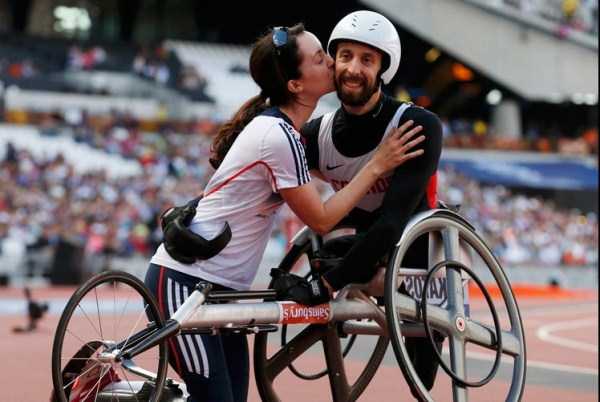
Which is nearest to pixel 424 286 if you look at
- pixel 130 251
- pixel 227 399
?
pixel 227 399

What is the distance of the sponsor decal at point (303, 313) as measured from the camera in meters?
5.02

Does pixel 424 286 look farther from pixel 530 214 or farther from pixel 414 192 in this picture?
pixel 530 214

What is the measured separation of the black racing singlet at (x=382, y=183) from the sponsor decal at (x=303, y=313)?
13 centimetres

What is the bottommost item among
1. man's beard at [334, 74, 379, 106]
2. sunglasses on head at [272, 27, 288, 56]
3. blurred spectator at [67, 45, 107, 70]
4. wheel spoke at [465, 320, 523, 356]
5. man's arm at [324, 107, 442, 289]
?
wheel spoke at [465, 320, 523, 356]

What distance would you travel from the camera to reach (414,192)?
203 inches

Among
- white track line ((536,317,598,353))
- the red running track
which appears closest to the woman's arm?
the red running track

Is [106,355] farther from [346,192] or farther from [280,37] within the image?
[280,37]

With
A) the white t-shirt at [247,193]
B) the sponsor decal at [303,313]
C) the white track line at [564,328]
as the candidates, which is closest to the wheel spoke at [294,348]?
the sponsor decal at [303,313]

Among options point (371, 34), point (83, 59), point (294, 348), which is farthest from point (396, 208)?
point (83, 59)

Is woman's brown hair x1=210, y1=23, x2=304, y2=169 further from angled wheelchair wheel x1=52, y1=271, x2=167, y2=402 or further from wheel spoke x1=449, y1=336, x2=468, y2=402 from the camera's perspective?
wheel spoke x1=449, y1=336, x2=468, y2=402

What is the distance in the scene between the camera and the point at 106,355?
476 cm

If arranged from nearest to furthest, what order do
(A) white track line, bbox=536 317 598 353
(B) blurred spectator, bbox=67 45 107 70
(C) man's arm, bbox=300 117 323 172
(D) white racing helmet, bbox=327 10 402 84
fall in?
1. (D) white racing helmet, bbox=327 10 402 84
2. (C) man's arm, bbox=300 117 323 172
3. (A) white track line, bbox=536 317 598 353
4. (B) blurred spectator, bbox=67 45 107 70

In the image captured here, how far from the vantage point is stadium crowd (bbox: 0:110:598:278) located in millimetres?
23406

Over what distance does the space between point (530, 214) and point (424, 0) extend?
11050 mm
